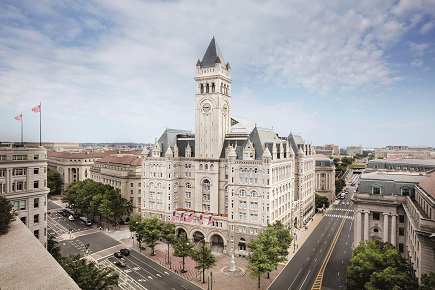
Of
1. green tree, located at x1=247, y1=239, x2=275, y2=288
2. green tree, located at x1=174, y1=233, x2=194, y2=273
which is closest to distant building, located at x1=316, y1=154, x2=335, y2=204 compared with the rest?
green tree, located at x1=247, y1=239, x2=275, y2=288

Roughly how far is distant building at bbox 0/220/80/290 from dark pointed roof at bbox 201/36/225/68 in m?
80.1

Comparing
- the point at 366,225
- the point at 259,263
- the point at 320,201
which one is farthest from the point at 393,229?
the point at 320,201

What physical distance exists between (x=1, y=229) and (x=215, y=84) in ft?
248

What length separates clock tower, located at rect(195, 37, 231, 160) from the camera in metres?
102

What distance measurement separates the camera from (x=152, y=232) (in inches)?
3366

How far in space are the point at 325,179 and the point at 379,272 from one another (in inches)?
4649

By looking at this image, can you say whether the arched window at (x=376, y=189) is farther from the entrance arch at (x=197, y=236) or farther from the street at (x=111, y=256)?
the entrance arch at (x=197, y=236)

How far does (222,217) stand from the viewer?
9306cm

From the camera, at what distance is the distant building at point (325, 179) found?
16362cm

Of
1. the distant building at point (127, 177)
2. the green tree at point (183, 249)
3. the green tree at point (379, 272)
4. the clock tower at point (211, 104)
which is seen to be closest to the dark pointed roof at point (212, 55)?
the clock tower at point (211, 104)

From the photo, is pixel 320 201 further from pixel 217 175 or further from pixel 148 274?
pixel 148 274

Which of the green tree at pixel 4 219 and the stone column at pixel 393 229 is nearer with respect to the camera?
the green tree at pixel 4 219

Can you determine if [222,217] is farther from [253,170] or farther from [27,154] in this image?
[27,154]

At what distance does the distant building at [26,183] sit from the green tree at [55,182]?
124656 mm
